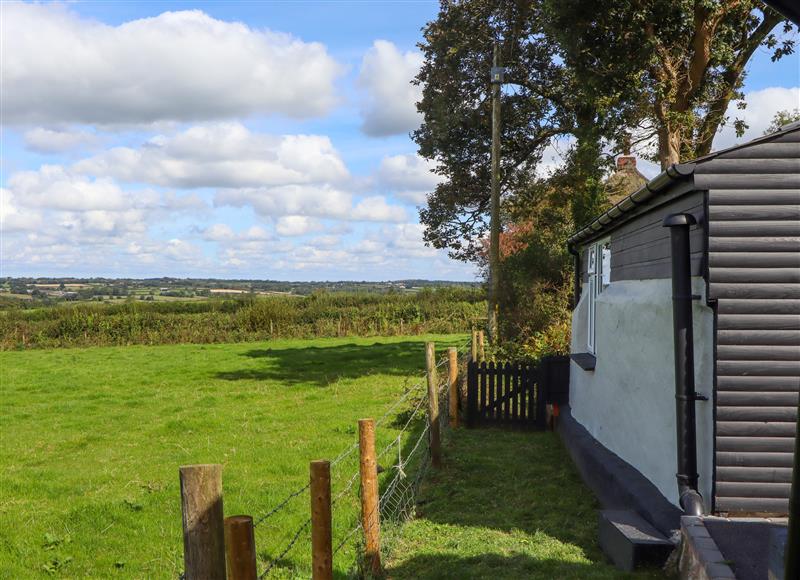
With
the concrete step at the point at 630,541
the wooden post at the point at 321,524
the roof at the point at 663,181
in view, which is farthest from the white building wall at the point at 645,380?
the wooden post at the point at 321,524

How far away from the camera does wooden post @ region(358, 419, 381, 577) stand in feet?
18.8

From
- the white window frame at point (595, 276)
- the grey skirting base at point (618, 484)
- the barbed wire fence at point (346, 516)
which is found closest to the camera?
the grey skirting base at point (618, 484)

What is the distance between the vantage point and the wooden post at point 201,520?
109 inches

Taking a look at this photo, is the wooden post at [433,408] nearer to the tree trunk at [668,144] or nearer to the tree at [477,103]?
the tree trunk at [668,144]

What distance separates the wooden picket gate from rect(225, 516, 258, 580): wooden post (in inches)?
392

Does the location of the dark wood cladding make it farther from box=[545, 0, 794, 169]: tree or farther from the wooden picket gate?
box=[545, 0, 794, 169]: tree

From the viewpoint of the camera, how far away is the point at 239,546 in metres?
3.08

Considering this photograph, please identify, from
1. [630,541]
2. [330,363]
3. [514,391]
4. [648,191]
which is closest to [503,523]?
[630,541]

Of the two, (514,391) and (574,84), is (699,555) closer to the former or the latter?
(514,391)

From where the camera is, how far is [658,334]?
22.8 ft

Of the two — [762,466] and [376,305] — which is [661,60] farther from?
[376,305]

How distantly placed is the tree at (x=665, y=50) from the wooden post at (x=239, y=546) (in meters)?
14.5

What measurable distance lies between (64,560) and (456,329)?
2989cm

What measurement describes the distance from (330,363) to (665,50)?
45.4ft
